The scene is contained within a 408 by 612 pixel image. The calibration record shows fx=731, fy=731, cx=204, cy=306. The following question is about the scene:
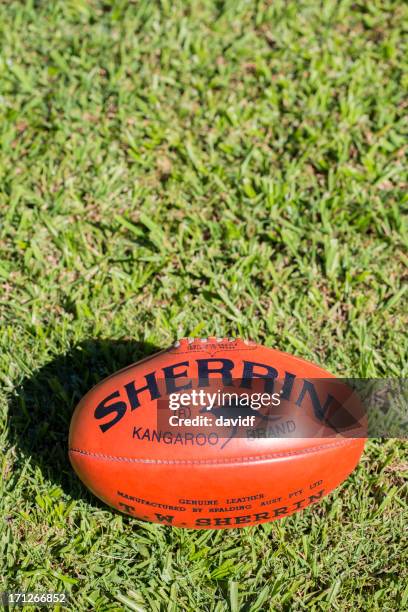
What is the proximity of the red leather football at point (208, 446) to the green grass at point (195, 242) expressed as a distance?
32cm

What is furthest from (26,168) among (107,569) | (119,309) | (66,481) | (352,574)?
(352,574)

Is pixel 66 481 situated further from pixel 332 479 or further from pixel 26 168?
pixel 26 168

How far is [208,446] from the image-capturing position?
2557 mm

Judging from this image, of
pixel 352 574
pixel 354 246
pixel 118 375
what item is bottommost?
pixel 352 574

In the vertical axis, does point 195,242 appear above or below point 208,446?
above

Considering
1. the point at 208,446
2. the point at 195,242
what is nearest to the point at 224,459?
the point at 208,446

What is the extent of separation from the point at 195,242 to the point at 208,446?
1376 mm

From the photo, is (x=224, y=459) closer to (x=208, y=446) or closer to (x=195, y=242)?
(x=208, y=446)

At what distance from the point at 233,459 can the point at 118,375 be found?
586 mm

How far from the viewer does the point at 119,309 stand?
3.48 m

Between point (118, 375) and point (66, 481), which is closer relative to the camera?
point (118, 375)

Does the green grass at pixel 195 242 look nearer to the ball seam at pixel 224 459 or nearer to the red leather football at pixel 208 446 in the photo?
→ the red leather football at pixel 208 446

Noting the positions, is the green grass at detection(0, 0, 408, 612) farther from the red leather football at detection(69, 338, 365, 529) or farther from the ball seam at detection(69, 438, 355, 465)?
the ball seam at detection(69, 438, 355, 465)

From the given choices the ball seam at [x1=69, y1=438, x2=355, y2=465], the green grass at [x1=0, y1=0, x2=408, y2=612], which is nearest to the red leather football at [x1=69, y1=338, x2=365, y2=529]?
the ball seam at [x1=69, y1=438, x2=355, y2=465]
